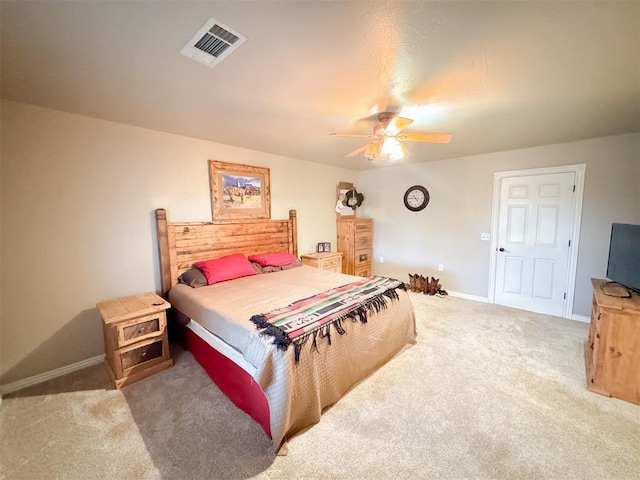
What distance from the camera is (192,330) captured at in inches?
95.0

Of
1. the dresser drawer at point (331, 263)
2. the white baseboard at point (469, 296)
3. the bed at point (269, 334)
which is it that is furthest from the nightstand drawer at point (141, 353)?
the white baseboard at point (469, 296)

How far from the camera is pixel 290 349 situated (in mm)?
1576

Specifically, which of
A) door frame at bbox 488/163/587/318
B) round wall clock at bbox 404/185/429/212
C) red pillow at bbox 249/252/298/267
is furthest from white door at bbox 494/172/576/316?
red pillow at bbox 249/252/298/267

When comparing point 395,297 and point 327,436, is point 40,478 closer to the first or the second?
point 327,436

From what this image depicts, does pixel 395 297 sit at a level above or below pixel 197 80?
below

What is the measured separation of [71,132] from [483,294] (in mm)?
5432

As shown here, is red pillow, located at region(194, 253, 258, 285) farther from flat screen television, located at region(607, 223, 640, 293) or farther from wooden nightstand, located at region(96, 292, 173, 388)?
flat screen television, located at region(607, 223, 640, 293)

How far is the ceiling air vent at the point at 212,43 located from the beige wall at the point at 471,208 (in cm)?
382

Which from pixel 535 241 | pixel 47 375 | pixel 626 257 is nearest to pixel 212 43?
pixel 47 375

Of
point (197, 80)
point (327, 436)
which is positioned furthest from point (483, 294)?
point (197, 80)

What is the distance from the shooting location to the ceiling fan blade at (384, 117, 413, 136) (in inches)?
82.7

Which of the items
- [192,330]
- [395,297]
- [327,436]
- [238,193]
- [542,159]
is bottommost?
[327,436]

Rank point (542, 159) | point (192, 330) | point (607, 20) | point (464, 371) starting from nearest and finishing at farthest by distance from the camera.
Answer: point (607, 20)
point (464, 371)
point (192, 330)
point (542, 159)

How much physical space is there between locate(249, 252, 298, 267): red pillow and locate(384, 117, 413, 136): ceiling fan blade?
212cm
